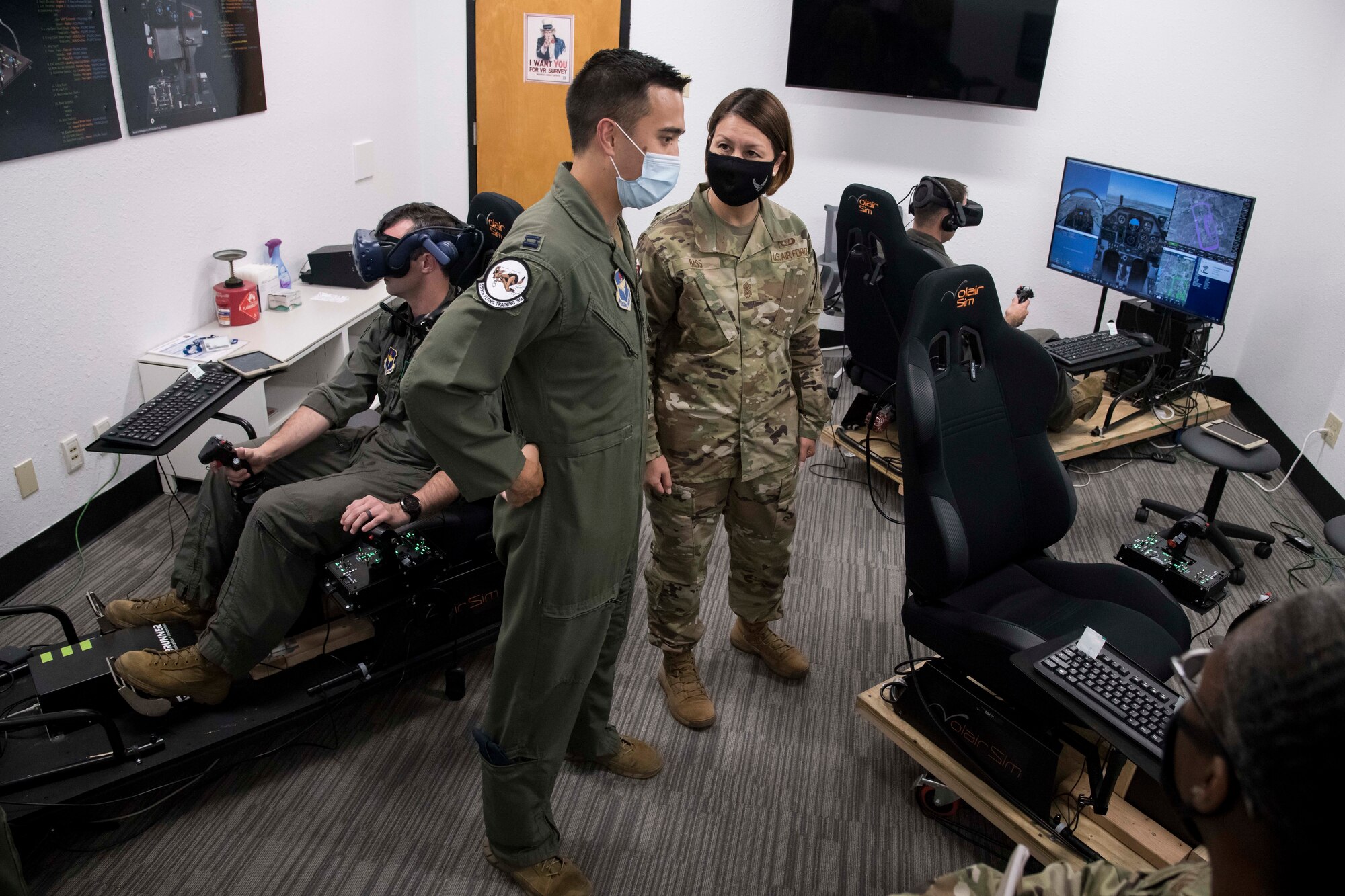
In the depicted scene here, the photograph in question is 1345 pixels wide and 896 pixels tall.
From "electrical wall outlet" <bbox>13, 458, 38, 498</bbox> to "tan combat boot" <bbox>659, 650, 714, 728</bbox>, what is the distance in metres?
1.97

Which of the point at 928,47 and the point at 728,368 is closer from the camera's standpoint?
the point at 728,368

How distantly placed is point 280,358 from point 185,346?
0.38 m

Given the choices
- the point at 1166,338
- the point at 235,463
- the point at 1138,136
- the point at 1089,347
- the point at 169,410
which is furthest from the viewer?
the point at 1138,136

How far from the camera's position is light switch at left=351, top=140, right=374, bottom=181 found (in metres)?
4.32

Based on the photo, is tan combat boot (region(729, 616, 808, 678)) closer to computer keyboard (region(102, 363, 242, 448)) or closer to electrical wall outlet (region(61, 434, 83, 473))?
computer keyboard (region(102, 363, 242, 448))

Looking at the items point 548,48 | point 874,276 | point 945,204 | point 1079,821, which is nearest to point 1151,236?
point 945,204

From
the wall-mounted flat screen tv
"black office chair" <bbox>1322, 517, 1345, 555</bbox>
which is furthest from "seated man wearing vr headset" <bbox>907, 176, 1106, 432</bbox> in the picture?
the wall-mounted flat screen tv

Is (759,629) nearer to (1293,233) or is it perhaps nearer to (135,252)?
(135,252)

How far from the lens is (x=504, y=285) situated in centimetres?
143

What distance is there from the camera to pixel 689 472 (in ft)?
7.09

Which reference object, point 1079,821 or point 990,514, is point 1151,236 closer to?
point 990,514

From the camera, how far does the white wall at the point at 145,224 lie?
106 inches

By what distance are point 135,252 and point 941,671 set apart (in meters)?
2.80

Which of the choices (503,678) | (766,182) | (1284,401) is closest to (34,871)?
(503,678)
